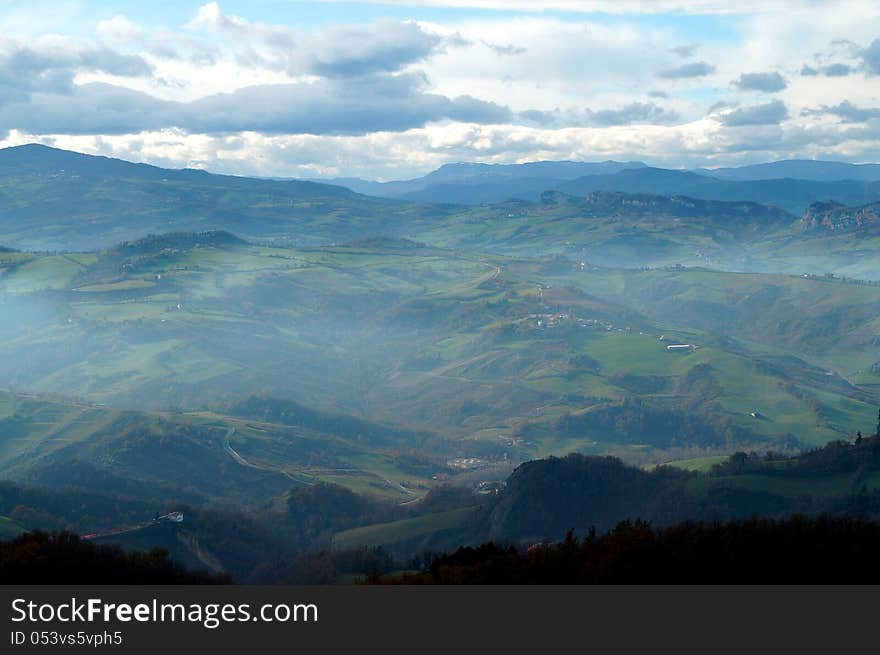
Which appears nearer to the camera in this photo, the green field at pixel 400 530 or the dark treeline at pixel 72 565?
the dark treeline at pixel 72 565

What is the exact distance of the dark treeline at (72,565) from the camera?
54344mm

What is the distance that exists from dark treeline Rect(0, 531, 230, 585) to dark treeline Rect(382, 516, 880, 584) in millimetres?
14185

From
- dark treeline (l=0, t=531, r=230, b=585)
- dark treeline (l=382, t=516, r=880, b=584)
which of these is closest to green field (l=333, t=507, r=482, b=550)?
dark treeline (l=0, t=531, r=230, b=585)

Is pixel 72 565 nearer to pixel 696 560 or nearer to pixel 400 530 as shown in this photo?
pixel 696 560

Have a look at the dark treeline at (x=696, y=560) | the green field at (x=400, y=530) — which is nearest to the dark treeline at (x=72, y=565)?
the dark treeline at (x=696, y=560)

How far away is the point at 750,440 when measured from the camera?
7269 inches

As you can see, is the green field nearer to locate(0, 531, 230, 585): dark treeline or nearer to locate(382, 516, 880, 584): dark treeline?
locate(0, 531, 230, 585): dark treeline

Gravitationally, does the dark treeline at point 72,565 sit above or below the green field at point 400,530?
above

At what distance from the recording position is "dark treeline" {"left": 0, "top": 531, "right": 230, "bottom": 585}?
5434cm

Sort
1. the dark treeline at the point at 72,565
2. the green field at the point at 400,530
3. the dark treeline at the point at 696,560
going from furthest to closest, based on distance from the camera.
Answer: the green field at the point at 400,530
the dark treeline at the point at 72,565
the dark treeline at the point at 696,560

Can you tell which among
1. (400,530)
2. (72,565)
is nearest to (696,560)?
(72,565)

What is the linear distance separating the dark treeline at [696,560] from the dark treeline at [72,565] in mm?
14185

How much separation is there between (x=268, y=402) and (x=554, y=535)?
92398 mm

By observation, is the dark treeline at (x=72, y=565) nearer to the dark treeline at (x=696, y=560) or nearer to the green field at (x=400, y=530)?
the dark treeline at (x=696, y=560)
